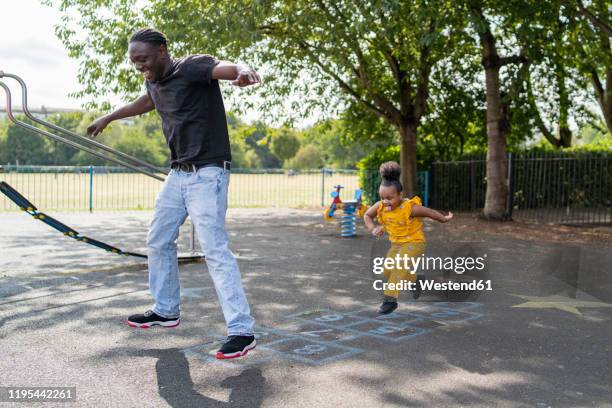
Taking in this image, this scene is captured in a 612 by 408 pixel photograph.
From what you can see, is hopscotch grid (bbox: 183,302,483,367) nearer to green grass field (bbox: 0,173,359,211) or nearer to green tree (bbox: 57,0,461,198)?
green tree (bbox: 57,0,461,198)

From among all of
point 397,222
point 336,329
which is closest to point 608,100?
point 397,222

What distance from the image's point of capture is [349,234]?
453 inches

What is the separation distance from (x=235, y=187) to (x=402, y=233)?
2552 centimetres

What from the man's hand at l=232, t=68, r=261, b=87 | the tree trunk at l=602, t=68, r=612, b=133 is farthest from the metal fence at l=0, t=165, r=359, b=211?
the man's hand at l=232, t=68, r=261, b=87

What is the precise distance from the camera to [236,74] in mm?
3578

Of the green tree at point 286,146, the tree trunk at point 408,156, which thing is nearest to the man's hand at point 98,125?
the tree trunk at point 408,156

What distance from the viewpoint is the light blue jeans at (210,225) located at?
384cm

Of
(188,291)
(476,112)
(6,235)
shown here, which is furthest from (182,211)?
(476,112)

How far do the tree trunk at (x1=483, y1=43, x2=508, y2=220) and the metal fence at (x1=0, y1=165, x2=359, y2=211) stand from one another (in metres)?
7.81

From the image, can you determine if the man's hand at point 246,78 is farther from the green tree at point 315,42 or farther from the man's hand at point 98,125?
the green tree at point 315,42

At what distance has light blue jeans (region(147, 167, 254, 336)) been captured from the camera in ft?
12.6

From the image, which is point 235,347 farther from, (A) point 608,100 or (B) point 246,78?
(A) point 608,100

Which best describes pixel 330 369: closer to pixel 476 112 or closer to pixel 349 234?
pixel 349 234

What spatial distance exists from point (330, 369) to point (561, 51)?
41.2 feet
